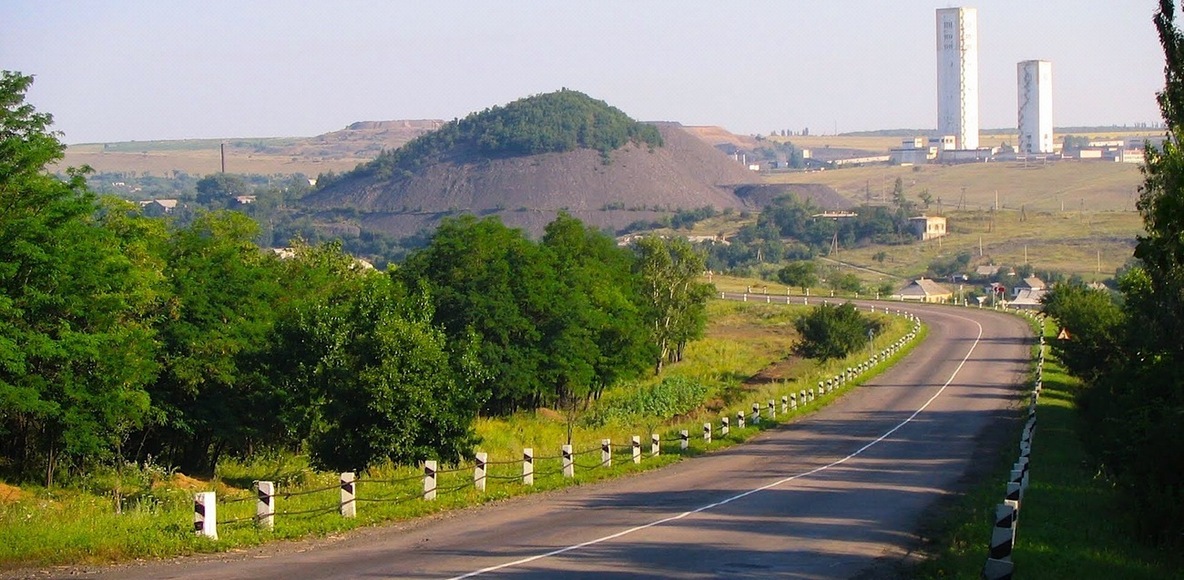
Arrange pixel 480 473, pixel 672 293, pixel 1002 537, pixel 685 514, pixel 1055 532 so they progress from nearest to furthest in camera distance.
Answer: pixel 1002 537, pixel 1055 532, pixel 685 514, pixel 480 473, pixel 672 293

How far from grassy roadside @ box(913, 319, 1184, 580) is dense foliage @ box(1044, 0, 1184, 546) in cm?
58

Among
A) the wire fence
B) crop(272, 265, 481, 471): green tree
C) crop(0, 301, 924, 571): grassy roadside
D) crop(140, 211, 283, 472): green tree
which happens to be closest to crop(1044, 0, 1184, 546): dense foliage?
crop(0, 301, 924, 571): grassy roadside

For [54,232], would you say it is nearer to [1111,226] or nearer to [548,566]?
[548,566]

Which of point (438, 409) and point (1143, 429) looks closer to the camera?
point (1143, 429)

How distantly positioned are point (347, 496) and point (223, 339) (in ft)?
68.9

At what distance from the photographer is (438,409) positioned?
26969 millimetres

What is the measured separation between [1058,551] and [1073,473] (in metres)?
11.5

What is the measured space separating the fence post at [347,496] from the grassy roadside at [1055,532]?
7.75 m

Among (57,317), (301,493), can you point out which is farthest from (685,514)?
(57,317)

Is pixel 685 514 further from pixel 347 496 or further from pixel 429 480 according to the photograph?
pixel 347 496

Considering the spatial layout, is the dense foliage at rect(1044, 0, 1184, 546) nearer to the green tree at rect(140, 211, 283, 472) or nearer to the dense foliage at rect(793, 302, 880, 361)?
the green tree at rect(140, 211, 283, 472)

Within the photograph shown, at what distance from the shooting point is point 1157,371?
2302 centimetres

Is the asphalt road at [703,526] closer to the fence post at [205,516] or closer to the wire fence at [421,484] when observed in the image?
the fence post at [205,516]

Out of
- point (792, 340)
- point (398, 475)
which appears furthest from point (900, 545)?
point (792, 340)
